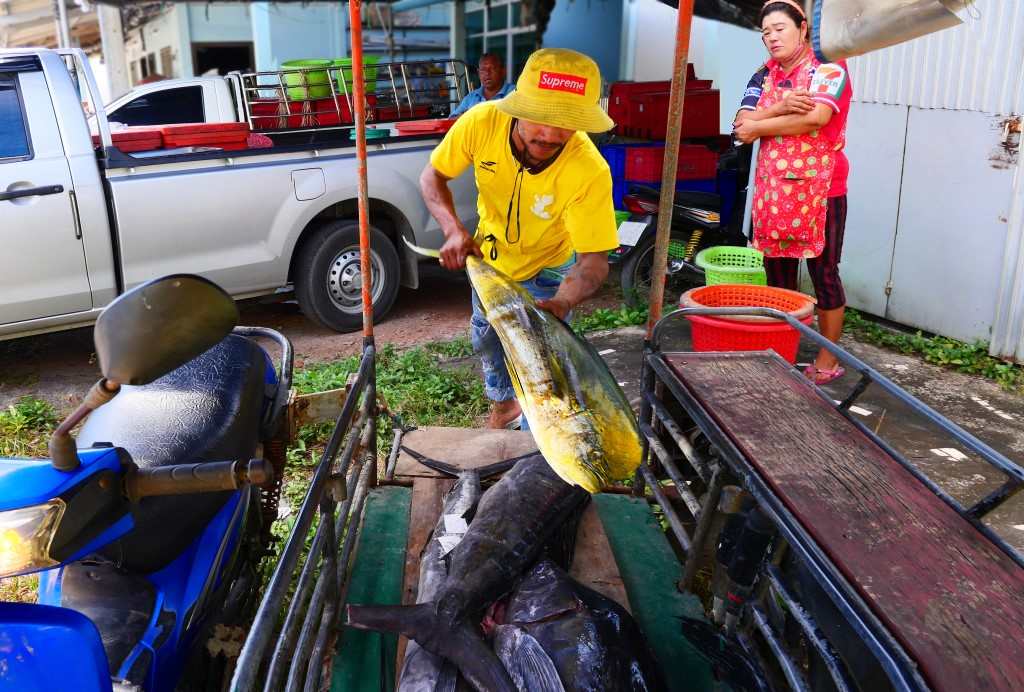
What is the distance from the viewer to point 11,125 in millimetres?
4629

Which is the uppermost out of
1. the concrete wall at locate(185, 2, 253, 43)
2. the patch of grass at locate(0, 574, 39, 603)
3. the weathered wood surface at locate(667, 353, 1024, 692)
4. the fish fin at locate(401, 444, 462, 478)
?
the concrete wall at locate(185, 2, 253, 43)

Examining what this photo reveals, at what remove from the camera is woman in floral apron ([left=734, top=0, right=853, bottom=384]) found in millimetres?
3986

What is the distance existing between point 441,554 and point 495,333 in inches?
51.1

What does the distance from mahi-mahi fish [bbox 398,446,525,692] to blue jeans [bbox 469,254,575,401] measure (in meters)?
0.64

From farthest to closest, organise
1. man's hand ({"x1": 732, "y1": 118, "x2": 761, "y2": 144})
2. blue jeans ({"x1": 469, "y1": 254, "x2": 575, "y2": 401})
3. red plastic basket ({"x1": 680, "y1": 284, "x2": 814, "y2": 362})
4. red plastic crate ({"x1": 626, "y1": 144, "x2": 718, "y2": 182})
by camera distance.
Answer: red plastic crate ({"x1": 626, "y1": 144, "x2": 718, "y2": 182}) → man's hand ({"x1": 732, "y1": 118, "x2": 761, "y2": 144}) → red plastic basket ({"x1": 680, "y1": 284, "x2": 814, "y2": 362}) → blue jeans ({"x1": 469, "y1": 254, "x2": 575, "y2": 401})

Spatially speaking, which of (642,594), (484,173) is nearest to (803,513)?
(642,594)

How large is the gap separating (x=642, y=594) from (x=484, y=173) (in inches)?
67.0

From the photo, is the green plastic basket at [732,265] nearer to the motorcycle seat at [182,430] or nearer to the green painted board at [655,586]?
the green painted board at [655,586]

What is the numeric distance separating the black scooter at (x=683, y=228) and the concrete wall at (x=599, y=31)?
5.64m

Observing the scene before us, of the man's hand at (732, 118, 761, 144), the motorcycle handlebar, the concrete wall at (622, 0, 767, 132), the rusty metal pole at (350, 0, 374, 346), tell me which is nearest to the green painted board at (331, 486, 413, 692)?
the rusty metal pole at (350, 0, 374, 346)

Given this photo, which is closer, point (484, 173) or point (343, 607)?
point (343, 607)

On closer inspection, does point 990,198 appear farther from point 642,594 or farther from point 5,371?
point 5,371

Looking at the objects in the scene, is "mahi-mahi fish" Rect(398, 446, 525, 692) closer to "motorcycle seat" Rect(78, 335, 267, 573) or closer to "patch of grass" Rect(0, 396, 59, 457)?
"motorcycle seat" Rect(78, 335, 267, 573)

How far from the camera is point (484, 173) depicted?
3141 millimetres
